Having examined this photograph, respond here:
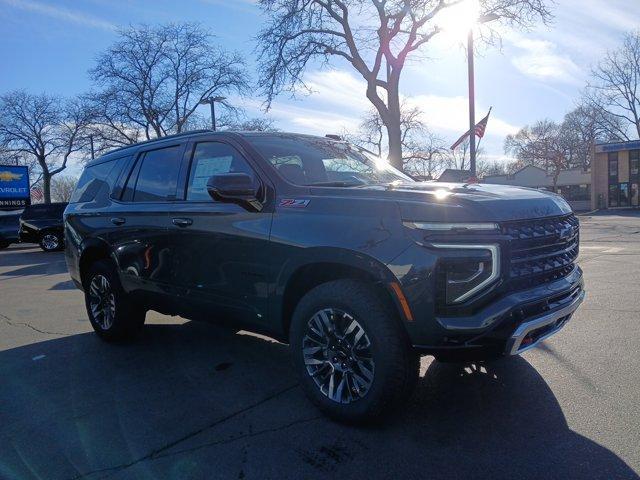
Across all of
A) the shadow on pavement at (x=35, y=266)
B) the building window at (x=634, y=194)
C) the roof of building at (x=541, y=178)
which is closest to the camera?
the shadow on pavement at (x=35, y=266)

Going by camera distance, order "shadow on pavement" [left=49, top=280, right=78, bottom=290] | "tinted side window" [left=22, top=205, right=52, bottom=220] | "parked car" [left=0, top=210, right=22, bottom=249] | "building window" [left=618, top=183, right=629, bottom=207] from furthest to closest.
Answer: "building window" [left=618, top=183, right=629, bottom=207], "parked car" [left=0, top=210, right=22, bottom=249], "tinted side window" [left=22, top=205, right=52, bottom=220], "shadow on pavement" [left=49, top=280, right=78, bottom=290]

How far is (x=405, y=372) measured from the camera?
118 inches

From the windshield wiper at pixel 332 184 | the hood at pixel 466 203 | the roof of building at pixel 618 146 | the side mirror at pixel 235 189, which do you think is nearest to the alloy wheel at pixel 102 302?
the side mirror at pixel 235 189

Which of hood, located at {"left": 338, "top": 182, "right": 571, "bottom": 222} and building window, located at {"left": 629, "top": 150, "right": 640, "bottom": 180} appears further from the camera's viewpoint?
building window, located at {"left": 629, "top": 150, "right": 640, "bottom": 180}

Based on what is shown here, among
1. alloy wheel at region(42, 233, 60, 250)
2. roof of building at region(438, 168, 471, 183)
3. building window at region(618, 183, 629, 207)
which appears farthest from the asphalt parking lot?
building window at region(618, 183, 629, 207)

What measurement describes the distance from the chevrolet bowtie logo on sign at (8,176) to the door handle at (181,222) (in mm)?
40317

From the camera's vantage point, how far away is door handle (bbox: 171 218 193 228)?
413cm

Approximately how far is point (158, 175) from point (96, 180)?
1380 mm

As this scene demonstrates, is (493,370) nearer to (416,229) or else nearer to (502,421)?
(502,421)

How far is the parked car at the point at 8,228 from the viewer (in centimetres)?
2225

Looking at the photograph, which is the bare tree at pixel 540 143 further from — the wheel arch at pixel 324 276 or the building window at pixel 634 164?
the wheel arch at pixel 324 276

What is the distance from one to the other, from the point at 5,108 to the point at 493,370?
156 ft

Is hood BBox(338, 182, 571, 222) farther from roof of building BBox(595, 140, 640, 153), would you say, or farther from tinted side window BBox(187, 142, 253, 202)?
roof of building BBox(595, 140, 640, 153)

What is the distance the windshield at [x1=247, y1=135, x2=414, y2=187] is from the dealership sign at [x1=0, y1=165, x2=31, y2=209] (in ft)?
131
